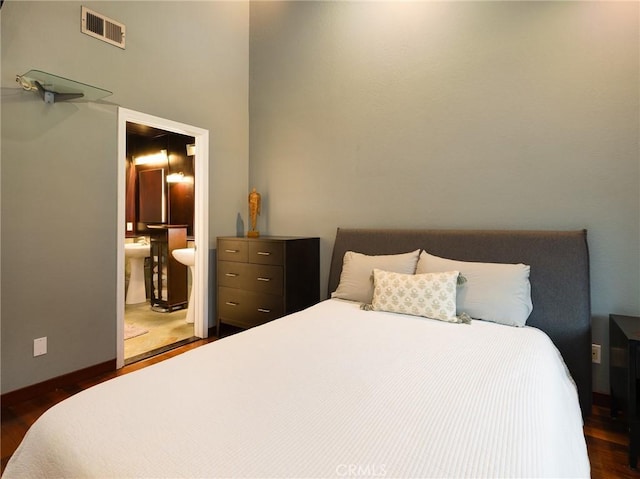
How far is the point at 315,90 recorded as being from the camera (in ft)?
10.4

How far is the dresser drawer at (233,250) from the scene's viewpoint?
3041mm

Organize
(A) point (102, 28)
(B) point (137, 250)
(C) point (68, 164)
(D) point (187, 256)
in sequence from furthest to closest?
(B) point (137, 250) < (D) point (187, 256) < (A) point (102, 28) < (C) point (68, 164)

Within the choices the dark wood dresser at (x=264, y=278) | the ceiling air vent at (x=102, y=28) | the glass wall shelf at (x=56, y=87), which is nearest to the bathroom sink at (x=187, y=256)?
the dark wood dresser at (x=264, y=278)

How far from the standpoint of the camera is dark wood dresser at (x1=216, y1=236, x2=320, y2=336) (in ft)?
9.30

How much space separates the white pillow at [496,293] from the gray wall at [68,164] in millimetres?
2559

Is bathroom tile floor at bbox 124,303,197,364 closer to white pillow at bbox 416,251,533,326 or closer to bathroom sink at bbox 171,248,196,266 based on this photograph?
bathroom sink at bbox 171,248,196,266

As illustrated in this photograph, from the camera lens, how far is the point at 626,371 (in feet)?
5.48

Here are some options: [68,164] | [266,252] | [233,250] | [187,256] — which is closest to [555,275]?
[266,252]

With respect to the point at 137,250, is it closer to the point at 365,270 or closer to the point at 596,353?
the point at 365,270

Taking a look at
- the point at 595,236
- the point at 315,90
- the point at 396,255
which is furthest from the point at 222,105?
the point at 595,236

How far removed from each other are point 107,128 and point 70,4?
0.81 m

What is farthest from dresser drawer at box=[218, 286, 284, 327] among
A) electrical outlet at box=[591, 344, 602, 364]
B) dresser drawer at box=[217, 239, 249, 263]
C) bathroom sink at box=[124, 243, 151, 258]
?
electrical outlet at box=[591, 344, 602, 364]

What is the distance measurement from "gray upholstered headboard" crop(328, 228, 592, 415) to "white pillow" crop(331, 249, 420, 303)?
28cm

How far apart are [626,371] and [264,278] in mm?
2406
